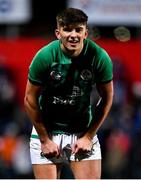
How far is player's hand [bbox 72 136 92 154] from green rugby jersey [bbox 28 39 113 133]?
0.46 feet

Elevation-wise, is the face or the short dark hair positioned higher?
the short dark hair

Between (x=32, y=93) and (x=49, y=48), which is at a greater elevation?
(x=49, y=48)

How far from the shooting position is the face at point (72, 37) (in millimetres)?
5461

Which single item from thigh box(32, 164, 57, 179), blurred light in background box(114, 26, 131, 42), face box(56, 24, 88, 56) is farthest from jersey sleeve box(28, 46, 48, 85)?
blurred light in background box(114, 26, 131, 42)

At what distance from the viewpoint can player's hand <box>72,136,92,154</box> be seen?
5.66 meters

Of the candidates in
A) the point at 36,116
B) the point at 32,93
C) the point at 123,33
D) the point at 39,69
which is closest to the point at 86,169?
the point at 36,116

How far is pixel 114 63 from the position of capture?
41.1 ft

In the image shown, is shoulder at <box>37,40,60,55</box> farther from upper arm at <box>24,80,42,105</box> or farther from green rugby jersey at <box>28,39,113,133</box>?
upper arm at <box>24,80,42,105</box>

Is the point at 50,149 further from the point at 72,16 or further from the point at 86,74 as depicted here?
the point at 72,16

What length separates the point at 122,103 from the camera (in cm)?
1176

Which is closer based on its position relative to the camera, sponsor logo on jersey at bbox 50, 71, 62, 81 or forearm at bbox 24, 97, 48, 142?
sponsor logo on jersey at bbox 50, 71, 62, 81

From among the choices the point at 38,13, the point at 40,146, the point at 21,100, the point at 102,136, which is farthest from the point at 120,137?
the point at 40,146

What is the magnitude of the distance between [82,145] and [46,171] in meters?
0.33

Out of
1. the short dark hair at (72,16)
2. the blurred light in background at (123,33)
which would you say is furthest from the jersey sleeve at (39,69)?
the blurred light in background at (123,33)
